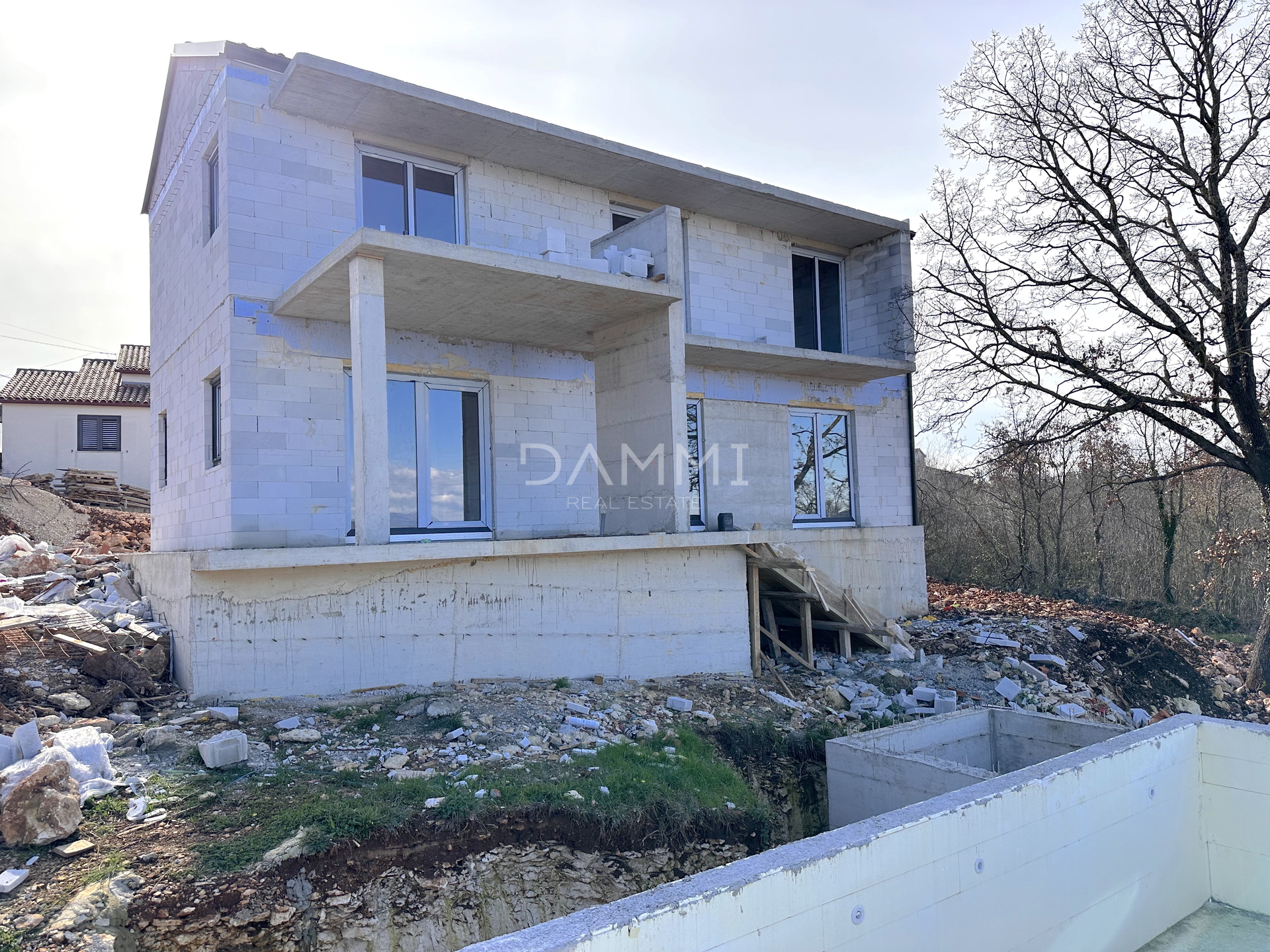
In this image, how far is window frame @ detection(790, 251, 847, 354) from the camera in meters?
15.8

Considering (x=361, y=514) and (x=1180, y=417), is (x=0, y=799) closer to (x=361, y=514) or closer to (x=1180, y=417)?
(x=361, y=514)

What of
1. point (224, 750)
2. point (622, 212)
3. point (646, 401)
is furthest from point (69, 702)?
point (622, 212)

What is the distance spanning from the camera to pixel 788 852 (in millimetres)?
3645

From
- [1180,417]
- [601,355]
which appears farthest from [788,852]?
[1180,417]

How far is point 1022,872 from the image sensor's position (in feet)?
15.3

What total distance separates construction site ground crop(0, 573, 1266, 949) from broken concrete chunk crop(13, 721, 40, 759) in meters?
0.64

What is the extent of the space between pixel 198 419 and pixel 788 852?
9.62 m

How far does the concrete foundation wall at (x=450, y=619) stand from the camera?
345 inches

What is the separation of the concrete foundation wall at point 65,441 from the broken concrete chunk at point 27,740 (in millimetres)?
22452

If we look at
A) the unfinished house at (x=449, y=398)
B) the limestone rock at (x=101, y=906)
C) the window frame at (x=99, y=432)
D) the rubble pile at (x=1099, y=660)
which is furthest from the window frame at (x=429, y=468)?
the window frame at (x=99, y=432)

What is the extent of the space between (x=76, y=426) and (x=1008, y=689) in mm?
28055

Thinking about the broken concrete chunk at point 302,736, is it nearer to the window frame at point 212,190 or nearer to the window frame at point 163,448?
the window frame at point 212,190

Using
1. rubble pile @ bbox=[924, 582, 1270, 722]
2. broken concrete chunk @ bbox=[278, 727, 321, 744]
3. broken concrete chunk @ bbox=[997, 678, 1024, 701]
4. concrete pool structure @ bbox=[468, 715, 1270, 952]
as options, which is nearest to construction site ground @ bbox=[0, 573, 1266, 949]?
broken concrete chunk @ bbox=[278, 727, 321, 744]

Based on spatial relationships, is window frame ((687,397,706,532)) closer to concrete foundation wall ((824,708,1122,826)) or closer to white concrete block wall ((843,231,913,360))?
white concrete block wall ((843,231,913,360))
